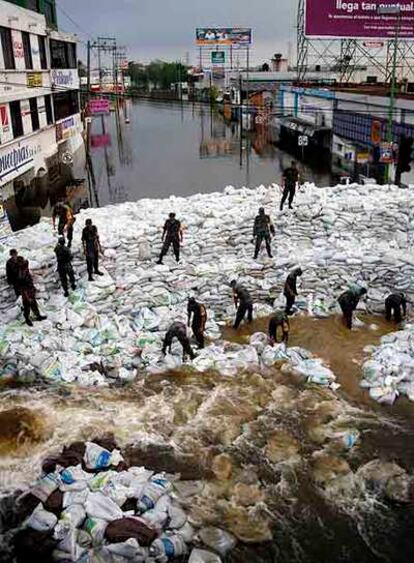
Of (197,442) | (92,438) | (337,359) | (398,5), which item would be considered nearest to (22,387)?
(92,438)

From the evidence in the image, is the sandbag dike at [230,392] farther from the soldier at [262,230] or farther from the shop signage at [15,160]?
the shop signage at [15,160]

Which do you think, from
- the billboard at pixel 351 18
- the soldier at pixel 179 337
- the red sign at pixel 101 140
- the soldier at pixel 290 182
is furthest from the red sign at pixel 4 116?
the red sign at pixel 101 140

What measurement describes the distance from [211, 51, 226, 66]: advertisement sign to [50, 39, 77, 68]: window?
1215 inches

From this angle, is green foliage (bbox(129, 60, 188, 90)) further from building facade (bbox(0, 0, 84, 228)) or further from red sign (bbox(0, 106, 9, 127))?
red sign (bbox(0, 106, 9, 127))

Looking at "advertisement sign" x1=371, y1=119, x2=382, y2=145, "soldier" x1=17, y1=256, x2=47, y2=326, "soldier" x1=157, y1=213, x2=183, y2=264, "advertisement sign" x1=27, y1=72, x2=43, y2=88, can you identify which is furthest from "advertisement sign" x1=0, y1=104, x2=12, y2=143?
"advertisement sign" x1=371, y1=119, x2=382, y2=145

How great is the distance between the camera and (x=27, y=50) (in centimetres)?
2641

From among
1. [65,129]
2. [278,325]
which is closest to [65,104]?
[65,129]

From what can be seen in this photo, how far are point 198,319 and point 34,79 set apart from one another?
21.3 metres

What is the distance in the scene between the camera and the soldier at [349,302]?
1129cm

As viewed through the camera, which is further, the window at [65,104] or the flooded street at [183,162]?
the window at [65,104]

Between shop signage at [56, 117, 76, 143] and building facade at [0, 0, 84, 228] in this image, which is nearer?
building facade at [0, 0, 84, 228]

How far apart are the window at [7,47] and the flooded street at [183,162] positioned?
6.99 meters

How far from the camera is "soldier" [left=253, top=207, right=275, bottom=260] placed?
A: 44.2 feet

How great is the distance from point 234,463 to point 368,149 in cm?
2369
